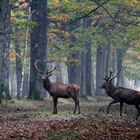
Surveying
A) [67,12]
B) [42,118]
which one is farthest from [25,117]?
[67,12]

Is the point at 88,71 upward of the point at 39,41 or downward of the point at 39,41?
downward

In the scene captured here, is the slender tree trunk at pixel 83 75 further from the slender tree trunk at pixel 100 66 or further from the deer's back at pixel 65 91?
the deer's back at pixel 65 91

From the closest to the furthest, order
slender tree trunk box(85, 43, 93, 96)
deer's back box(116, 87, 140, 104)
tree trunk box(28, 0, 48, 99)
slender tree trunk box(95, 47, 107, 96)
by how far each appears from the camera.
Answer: deer's back box(116, 87, 140, 104) < tree trunk box(28, 0, 48, 99) < slender tree trunk box(85, 43, 93, 96) < slender tree trunk box(95, 47, 107, 96)

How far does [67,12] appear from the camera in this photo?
37.8m

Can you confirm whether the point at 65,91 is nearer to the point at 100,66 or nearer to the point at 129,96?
the point at 129,96

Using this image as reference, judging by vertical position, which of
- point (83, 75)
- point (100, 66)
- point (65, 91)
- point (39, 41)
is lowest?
point (65, 91)

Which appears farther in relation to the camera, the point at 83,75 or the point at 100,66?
the point at 100,66

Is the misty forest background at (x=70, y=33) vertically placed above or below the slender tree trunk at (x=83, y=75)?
above

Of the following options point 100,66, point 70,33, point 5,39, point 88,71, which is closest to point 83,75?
point 88,71

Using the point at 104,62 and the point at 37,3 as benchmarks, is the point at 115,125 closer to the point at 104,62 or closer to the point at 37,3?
the point at 37,3

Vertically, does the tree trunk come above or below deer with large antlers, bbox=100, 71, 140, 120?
above

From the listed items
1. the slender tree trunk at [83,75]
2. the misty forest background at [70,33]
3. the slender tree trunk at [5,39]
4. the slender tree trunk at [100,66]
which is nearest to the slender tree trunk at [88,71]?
the misty forest background at [70,33]

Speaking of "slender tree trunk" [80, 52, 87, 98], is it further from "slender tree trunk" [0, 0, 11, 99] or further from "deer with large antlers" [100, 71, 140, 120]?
"deer with large antlers" [100, 71, 140, 120]

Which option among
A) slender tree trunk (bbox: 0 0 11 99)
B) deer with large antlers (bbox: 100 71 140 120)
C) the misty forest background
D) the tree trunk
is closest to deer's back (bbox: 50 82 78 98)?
deer with large antlers (bbox: 100 71 140 120)
